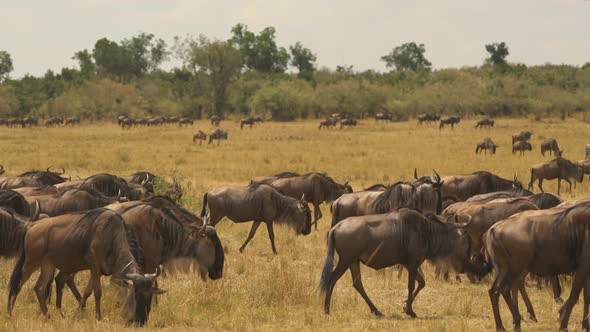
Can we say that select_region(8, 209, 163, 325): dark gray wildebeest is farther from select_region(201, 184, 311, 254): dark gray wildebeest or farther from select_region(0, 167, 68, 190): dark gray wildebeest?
select_region(0, 167, 68, 190): dark gray wildebeest

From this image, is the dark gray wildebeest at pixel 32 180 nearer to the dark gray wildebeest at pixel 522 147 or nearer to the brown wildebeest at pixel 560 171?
the brown wildebeest at pixel 560 171

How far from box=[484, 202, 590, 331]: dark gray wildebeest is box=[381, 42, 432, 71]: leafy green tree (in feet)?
459

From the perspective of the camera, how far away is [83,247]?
8023mm

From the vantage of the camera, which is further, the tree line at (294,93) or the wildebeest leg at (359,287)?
the tree line at (294,93)

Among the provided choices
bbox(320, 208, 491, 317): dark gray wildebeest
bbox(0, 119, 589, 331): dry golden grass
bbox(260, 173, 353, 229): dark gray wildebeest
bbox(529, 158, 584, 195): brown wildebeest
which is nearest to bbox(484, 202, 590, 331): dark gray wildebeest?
bbox(0, 119, 589, 331): dry golden grass

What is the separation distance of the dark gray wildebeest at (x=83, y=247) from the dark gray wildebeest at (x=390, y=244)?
2.09 meters

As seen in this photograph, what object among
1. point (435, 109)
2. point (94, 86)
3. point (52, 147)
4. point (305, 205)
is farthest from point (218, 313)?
point (94, 86)

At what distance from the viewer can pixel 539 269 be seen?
7777mm

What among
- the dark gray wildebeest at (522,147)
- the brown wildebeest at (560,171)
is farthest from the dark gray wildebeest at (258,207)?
the dark gray wildebeest at (522,147)

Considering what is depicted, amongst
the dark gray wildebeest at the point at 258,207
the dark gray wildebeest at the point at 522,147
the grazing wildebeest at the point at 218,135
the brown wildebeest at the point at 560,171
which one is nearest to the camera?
the dark gray wildebeest at the point at 258,207

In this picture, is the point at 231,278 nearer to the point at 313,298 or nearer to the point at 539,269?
the point at 313,298

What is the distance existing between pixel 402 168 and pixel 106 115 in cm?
5441

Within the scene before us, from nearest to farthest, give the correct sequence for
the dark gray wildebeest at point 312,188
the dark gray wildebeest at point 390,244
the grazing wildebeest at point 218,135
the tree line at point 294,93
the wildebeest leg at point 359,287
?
1. the dark gray wildebeest at point 390,244
2. the wildebeest leg at point 359,287
3. the dark gray wildebeest at point 312,188
4. the grazing wildebeest at point 218,135
5. the tree line at point 294,93

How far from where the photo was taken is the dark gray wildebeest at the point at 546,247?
763 cm
